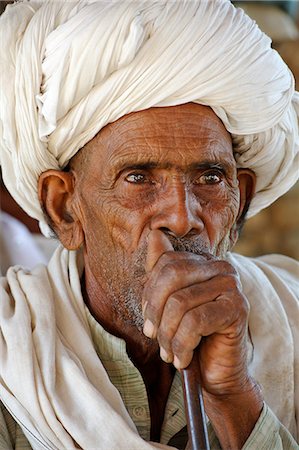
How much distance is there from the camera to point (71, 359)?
6.40 feet

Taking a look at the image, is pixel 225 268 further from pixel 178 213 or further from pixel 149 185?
pixel 149 185

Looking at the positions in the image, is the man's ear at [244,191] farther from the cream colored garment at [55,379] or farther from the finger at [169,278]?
the finger at [169,278]

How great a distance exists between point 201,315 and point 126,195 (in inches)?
17.5

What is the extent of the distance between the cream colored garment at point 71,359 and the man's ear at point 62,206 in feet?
0.18

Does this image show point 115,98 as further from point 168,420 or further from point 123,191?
point 168,420

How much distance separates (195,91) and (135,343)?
543 mm

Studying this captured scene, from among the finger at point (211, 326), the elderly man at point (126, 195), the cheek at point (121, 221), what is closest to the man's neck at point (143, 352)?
the elderly man at point (126, 195)

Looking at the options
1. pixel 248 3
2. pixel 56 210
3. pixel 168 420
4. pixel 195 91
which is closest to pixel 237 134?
pixel 195 91

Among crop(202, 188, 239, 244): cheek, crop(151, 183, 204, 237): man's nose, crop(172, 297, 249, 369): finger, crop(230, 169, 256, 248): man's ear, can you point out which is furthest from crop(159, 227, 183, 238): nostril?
crop(230, 169, 256, 248): man's ear

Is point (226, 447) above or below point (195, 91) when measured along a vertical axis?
below

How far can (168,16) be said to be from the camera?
1.96 meters

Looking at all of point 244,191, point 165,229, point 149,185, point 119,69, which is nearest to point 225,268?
point 165,229

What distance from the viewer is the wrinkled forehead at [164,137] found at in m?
1.97

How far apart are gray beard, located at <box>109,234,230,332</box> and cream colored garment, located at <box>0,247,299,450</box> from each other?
87mm
